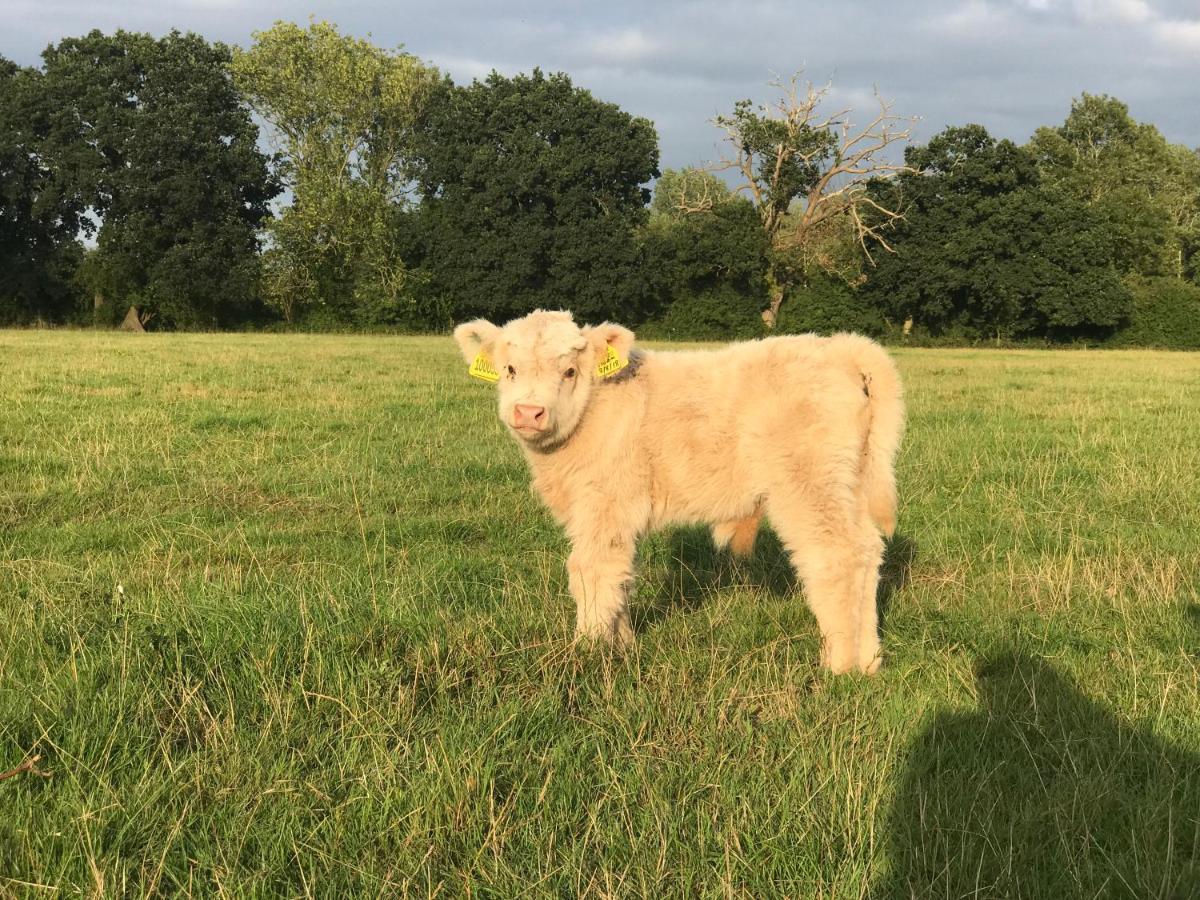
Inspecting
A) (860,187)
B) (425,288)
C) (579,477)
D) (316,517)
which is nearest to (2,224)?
(425,288)

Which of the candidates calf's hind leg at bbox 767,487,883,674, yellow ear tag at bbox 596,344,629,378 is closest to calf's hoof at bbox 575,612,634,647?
calf's hind leg at bbox 767,487,883,674

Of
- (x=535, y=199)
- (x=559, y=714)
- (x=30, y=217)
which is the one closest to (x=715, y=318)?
(x=535, y=199)

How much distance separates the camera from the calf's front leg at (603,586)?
4113 mm

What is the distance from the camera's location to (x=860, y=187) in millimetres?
41406

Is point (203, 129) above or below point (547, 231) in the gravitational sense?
above

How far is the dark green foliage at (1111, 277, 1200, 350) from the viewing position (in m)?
41.9

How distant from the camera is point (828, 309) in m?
42.7

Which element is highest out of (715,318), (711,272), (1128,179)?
(1128,179)

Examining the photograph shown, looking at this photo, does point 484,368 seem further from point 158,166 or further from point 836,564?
point 158,166

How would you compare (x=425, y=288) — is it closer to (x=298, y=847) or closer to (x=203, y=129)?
(x=203, y=129)

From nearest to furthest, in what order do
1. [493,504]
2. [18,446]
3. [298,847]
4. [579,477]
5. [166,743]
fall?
[298,847] → [166,743] → [579,477] → [493,504] → [18,446]

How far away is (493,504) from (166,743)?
4425mm

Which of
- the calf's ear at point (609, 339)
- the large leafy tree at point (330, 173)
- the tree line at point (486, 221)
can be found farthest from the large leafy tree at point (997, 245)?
the calf's ear at point (609, 339)

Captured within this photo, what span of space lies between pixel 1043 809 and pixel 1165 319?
158 ft
